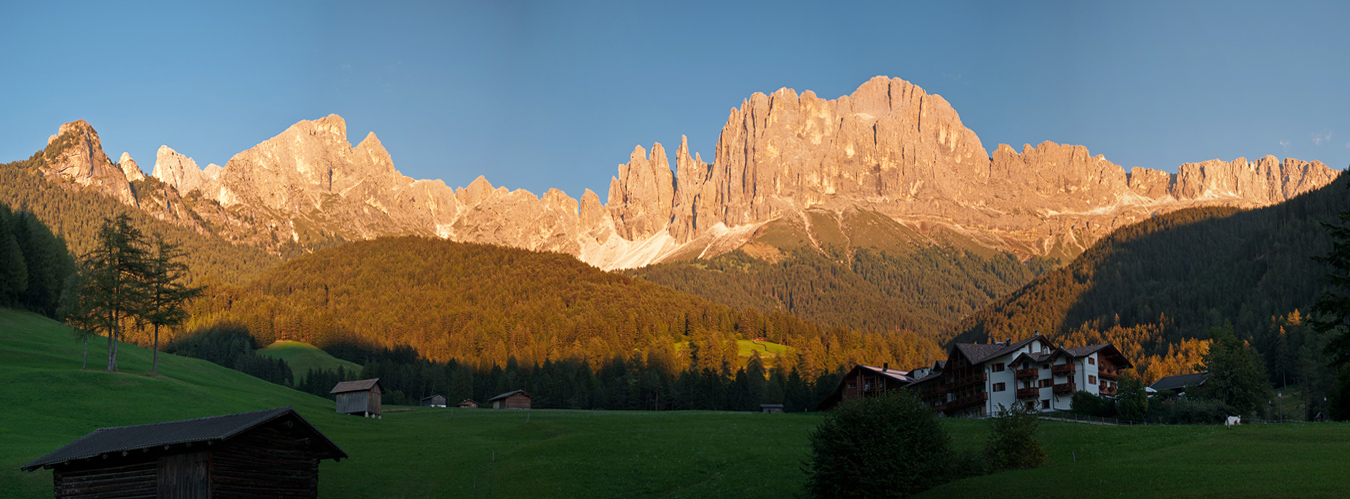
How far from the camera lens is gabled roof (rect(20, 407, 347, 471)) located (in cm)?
3669

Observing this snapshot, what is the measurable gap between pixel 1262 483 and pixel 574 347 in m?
150

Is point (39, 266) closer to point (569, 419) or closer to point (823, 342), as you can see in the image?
point (569, 419)

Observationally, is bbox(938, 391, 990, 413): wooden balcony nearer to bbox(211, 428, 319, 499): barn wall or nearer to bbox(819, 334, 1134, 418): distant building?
bbox(819, 334, 1134, 418): distant building

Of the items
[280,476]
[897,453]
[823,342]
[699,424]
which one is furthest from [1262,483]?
[823,342]

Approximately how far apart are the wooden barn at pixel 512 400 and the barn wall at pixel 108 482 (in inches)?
3296

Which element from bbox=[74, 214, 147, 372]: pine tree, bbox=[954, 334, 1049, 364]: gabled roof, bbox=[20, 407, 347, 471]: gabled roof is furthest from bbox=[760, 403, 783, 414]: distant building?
bbox=[20, 407, 347, 471]: gabled roof

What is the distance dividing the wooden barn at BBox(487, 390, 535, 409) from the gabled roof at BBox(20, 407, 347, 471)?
81.9 meters

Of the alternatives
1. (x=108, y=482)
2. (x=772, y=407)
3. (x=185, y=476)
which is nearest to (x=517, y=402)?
(x=772, y=407)

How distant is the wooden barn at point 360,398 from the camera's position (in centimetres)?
8888

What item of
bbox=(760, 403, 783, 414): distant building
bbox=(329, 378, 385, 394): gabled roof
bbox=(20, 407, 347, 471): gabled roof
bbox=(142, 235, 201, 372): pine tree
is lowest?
bbox=(760, 403, 783, 414): distant building

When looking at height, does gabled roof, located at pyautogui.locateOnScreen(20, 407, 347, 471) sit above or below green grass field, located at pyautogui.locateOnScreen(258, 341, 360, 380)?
below

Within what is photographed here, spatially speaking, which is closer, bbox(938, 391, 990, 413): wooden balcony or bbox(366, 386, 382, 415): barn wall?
bbox(366, 386, 382, 415): barn wall

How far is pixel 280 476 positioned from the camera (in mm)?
41125

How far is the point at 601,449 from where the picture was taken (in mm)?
62656
